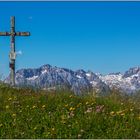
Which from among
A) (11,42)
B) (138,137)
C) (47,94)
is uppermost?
(11,42)

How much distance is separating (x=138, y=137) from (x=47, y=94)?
15.2ft

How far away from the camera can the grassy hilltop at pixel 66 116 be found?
9.94 meters

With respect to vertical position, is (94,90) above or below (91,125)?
above

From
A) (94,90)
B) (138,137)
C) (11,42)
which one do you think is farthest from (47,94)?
(11,42)

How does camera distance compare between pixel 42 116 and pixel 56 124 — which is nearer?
pixel 56 124

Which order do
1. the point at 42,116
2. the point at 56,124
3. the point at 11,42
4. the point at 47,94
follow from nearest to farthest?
the point at 56,124
the point at 42,116
the point at 47,94
the point at 11,42

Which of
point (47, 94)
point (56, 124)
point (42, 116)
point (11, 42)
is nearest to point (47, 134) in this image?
point (56, 124)

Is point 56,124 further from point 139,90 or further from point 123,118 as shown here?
point 139,90

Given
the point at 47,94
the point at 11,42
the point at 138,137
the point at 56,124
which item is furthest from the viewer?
the point at 11,42

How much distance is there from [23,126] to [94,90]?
4.69 m

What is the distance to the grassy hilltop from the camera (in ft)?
32.6

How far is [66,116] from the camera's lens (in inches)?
437

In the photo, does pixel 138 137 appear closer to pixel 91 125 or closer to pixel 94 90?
pixel 91 125

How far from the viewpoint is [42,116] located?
36.7ft
